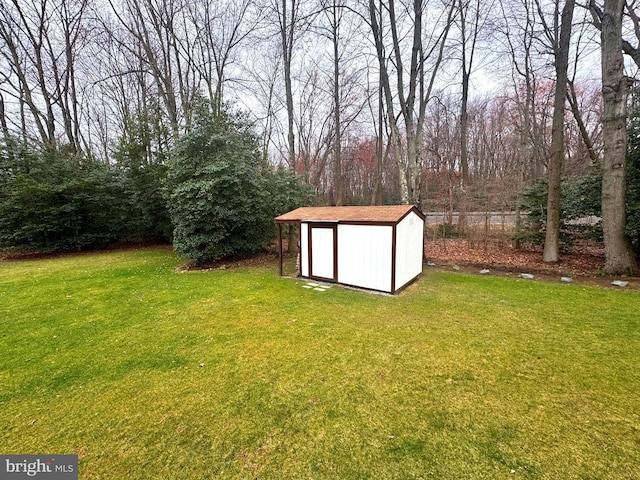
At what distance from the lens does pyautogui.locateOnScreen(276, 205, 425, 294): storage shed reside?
18.0 feet

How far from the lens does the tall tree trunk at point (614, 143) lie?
5625 millimetres

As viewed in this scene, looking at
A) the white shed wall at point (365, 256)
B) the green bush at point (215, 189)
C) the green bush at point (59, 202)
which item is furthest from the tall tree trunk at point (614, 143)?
the green bush at point (59, 202)

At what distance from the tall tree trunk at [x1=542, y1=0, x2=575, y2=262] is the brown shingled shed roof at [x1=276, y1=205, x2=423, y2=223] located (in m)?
4.09

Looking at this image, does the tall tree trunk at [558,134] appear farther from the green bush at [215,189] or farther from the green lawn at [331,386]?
the green bush at [215,189]

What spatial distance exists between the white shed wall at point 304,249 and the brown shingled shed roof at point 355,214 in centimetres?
25

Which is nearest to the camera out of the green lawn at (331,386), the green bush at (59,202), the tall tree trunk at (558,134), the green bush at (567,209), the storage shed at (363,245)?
the green lawn at (331,386)

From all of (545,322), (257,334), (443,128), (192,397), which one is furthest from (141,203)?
(443,128)

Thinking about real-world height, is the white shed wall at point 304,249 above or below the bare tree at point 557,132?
below

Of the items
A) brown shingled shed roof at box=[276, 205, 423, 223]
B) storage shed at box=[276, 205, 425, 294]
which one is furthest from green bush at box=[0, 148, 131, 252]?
storage shed at box=[276, 205, 425, 294]

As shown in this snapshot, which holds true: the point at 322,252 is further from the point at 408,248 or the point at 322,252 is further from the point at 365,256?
the point at 408,248

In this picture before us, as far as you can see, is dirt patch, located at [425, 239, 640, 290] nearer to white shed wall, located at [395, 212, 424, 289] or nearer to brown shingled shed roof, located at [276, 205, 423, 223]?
white shed wall, located at [395, 212, 424, 289]

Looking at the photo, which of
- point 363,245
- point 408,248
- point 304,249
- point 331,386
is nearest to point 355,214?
point 363,245

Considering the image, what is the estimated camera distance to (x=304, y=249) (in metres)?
6.93

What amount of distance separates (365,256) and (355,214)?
3.30 ft
